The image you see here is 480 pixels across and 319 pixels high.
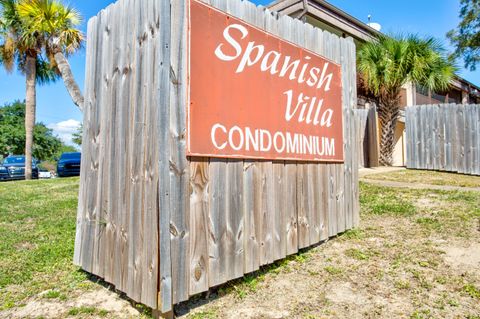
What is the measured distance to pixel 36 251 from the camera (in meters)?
4.14

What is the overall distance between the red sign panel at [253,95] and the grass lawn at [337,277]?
3.92 feet

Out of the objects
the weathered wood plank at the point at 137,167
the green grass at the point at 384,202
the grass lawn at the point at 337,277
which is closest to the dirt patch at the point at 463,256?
the grass lawn at the point at 337,277

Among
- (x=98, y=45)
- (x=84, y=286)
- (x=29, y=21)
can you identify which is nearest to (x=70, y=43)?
(x=29, y=21)

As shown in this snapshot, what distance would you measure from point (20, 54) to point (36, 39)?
10.4ft

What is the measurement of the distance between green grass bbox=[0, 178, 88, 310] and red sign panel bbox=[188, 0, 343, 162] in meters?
2.05

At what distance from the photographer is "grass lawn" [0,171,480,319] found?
270 centimetres

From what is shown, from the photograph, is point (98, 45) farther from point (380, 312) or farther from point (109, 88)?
point (380, 312)

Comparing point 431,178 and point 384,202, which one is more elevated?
point 431,178

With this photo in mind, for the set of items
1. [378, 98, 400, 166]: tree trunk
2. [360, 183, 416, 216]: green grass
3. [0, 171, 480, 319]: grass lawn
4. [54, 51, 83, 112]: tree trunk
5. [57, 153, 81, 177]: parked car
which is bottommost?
[0, 171, 480, 319]: grass lawn

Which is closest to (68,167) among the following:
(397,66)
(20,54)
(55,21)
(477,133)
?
(20,54)

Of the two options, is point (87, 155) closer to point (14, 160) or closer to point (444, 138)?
point (444, 138)

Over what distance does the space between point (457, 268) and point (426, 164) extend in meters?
7.94

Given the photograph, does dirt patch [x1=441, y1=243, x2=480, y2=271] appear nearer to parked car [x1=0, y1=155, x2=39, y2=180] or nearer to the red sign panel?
the red sign panel

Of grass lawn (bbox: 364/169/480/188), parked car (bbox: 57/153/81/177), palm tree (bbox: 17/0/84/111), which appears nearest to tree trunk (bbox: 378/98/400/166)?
grass lawn (bbox: 364/169/480/188)
